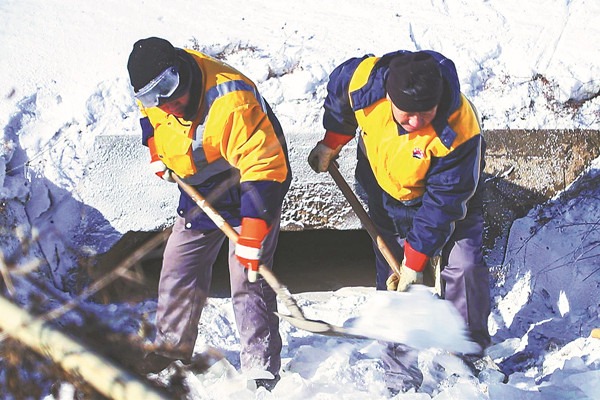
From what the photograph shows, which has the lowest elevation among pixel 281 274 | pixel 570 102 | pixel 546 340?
pixel 281 274

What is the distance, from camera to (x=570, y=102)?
505 cm

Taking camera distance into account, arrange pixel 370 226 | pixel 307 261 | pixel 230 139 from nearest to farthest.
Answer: pixel 230 139 → pixel 370 226 → pixel 307 261

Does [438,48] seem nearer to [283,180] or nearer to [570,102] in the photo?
[570,102]

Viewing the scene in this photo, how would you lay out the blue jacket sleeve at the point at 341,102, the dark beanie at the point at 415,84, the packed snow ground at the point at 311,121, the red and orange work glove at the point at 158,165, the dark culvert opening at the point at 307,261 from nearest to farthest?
1. the dark beanie at the point at 415,84
2. the blue jacket sleeve at the point at 341,102
3. the red and orange work glove at the point at 158,165
4. the packed snow ground at the point at 311,121
5. the dark culvert opening at the point at 307,261

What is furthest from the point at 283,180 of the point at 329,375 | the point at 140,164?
the point at 140,164

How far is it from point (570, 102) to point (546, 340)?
1565 millimetres

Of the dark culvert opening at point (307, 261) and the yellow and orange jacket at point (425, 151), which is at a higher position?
the yellow and orange jacket at point (425, 151)

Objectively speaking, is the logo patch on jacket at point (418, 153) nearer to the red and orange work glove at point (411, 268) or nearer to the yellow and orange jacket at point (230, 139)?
the red and orange work glove at point (411, 268)

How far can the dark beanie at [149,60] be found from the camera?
10.7ft

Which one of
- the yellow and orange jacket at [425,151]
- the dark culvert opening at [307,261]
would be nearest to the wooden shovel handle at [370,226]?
the yellow and orange jacket at [425,151]

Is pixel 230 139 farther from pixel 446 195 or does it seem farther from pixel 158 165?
pixel 446 195

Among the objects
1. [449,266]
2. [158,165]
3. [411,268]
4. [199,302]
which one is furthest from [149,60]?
[449,266]

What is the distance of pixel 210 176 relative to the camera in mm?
3777

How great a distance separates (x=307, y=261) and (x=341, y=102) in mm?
2649
